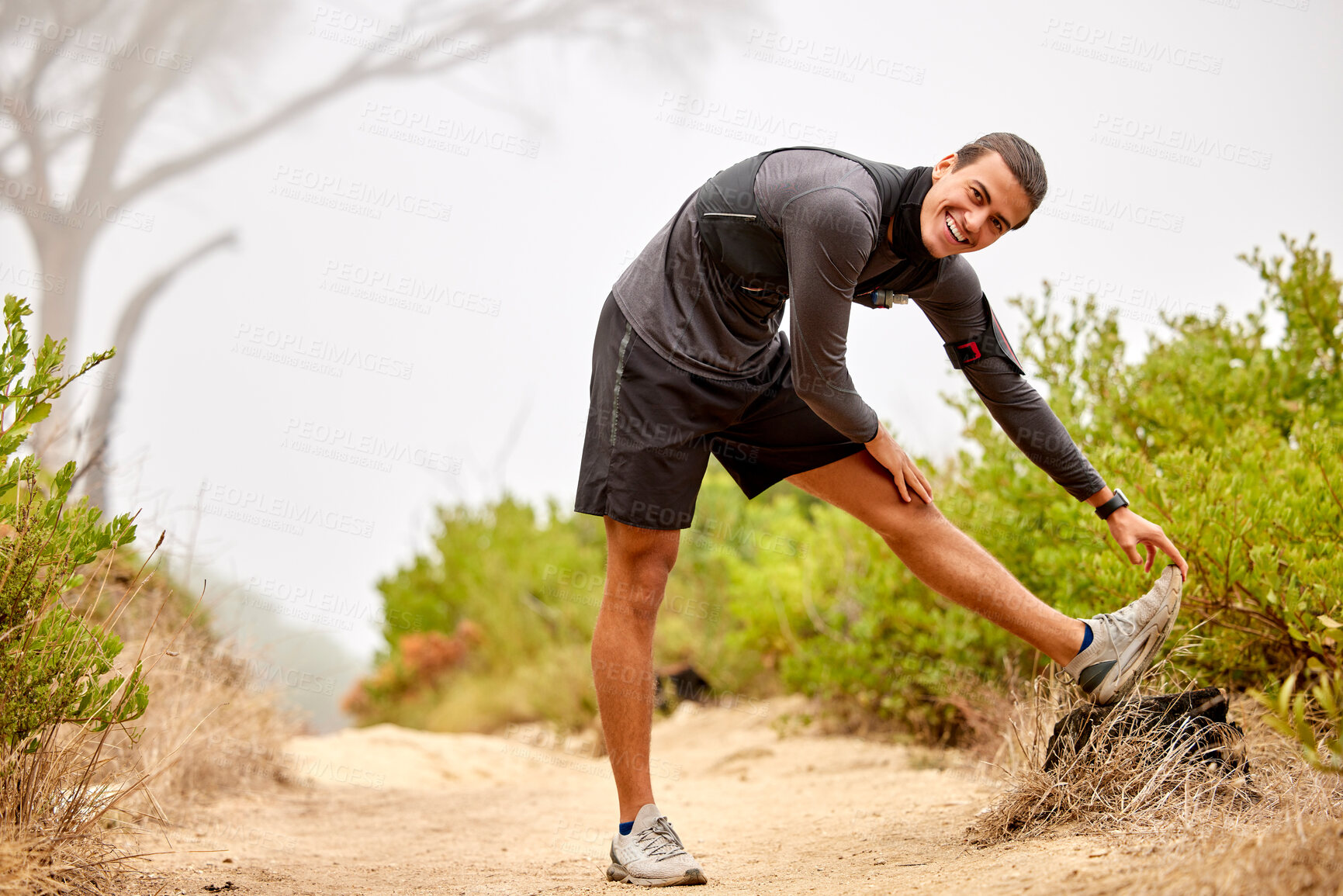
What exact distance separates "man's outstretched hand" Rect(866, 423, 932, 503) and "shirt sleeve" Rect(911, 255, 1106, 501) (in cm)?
25

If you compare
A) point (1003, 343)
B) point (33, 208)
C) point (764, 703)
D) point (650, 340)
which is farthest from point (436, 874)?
point (33, 208)

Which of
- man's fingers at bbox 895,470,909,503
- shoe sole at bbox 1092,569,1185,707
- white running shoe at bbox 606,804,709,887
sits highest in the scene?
man's fingers at bbox 895,470,909,503

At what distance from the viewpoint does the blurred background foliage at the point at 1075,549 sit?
2398 millimetres

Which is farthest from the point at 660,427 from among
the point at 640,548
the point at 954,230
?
the point at 954,230

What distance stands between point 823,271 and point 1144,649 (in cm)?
107

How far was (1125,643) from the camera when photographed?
2018 mm

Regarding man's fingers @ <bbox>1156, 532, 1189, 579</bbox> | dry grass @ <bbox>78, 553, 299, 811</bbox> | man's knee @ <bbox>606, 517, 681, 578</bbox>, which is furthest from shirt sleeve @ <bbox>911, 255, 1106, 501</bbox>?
dry grass @ <bbox>78, 553, 299, 811</bbox>

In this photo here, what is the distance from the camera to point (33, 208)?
→ 7.21 meters

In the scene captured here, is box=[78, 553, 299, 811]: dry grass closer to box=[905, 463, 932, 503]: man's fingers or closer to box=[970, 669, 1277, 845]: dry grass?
box=[905, 463, 932, 503]: man's fingers

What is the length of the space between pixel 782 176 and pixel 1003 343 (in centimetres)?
69

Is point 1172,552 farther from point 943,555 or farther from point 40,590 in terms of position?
point 40,590

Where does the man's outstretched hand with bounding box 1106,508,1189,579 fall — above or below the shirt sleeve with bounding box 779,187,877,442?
below

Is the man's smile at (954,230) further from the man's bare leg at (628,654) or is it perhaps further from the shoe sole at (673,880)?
the shoe sole at (673,880)

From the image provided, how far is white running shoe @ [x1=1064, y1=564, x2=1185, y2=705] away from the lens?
2004 mm
